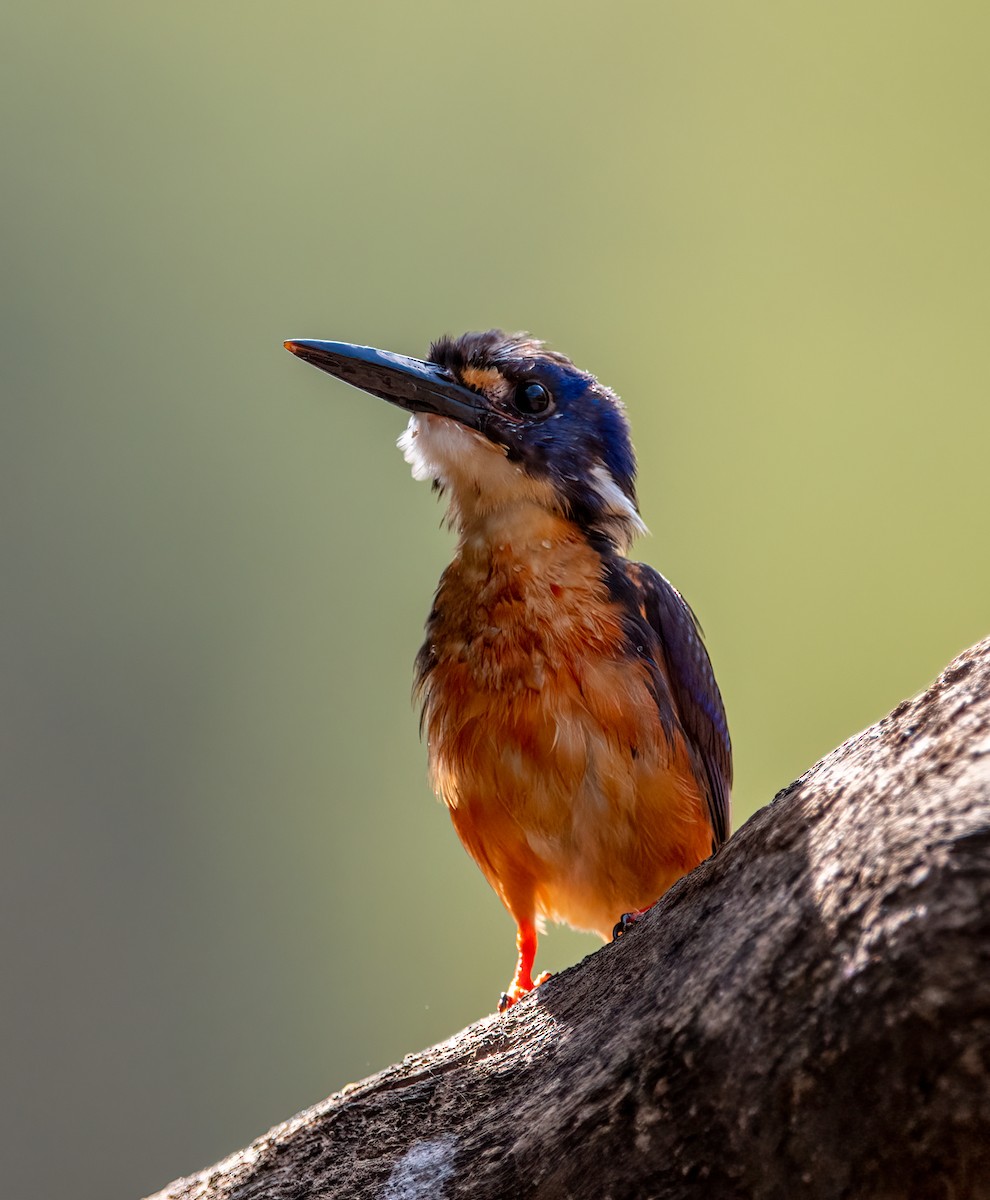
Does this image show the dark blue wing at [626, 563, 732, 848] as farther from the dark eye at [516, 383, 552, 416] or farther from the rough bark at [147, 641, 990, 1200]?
the rough bark at [147, 641, 990, 1200]

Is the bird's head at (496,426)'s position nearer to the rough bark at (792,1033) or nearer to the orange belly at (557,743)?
the orange belly at (557,743)

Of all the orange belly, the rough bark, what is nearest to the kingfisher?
the orange belly

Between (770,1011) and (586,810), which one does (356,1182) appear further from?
(586,810)

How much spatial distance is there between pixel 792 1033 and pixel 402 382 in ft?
6.71

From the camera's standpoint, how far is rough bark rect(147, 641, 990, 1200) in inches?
40.4

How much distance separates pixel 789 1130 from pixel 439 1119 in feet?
2.12

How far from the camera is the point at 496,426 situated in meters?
2.87

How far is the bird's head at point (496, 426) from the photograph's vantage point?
9.27ft

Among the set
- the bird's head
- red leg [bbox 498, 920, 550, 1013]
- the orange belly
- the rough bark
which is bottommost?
the rough bark

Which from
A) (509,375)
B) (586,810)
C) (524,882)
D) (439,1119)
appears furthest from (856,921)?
(509,375)

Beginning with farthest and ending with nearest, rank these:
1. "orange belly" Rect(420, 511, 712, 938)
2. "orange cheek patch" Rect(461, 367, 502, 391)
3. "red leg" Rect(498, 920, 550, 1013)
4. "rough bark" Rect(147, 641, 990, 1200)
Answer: "orange cheek patch" Rect(461, 367, 502, 391) < "red leg" Rect(498, 920, 550, 1013) < "orange belly" Rect(420, 511, 712, 938) < "rough bark" Rect(147, 641, 990, 1200)

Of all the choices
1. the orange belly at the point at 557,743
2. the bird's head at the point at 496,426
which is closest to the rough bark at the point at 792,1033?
the orange belly at the point at 557,743

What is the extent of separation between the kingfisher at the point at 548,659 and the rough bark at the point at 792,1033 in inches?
35.4

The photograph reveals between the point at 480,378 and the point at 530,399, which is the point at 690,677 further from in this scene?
the point at 480,378
